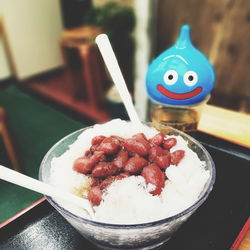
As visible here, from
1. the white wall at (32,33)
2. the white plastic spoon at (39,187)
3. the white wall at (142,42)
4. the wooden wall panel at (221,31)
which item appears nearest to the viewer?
the white plastic spoon at (39,187)

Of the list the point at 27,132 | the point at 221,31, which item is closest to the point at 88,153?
the point at 221,31

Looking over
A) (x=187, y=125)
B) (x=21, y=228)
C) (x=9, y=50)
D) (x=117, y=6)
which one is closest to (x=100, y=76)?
(x=117, y=6)

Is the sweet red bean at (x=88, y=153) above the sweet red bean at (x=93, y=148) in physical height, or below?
below

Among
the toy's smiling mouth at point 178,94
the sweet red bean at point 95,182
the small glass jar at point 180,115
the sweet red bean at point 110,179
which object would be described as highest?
the toy's smiling mouth at point 178,94

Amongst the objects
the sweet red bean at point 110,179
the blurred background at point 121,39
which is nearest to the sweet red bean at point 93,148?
the sweet red bean at point 110,179

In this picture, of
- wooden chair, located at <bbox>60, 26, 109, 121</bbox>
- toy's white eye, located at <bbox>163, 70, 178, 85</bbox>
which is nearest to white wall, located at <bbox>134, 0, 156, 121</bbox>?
wooden chair, located at <bbox>60, 26, 109, 121</bbox>

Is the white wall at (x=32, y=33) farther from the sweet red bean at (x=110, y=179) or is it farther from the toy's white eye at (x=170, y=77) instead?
the sweet red bean at (x=110, y=179)

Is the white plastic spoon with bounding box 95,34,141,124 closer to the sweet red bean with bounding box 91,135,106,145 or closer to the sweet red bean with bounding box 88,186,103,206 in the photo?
the sweet red bean with bounding box 91,135,106,145
